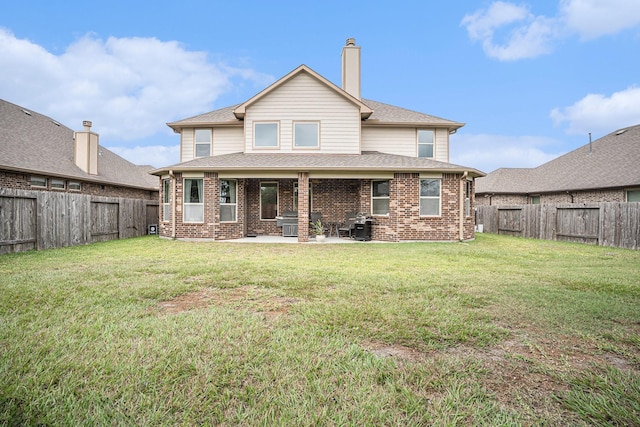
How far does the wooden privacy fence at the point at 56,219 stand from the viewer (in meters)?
8.87

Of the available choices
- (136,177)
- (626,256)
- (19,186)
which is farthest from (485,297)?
(136,177)

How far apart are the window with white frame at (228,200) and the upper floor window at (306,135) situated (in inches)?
136

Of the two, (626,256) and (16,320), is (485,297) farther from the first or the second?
(626,256)

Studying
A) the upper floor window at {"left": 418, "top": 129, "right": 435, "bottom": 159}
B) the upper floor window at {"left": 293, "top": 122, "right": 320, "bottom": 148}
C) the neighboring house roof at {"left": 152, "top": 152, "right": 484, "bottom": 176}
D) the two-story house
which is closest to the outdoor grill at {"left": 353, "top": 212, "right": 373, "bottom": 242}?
the two-story house

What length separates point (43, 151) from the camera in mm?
15484

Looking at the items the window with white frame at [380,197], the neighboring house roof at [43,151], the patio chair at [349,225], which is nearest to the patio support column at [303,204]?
the patio chair at [349,225]

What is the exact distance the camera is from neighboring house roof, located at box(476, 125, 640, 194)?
1605cm

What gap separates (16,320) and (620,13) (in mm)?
24200

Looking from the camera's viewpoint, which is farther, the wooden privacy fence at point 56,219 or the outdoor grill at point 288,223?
the outdoor grill at point 288,223

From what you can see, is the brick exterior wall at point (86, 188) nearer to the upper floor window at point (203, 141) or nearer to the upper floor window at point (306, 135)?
the upper floor window at point (203, 141)

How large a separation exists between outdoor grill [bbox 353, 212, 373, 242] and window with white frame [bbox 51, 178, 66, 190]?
14.4 m

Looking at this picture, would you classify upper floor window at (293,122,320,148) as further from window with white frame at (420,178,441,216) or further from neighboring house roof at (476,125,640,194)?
neighboring house roof at (476,125,640,194)

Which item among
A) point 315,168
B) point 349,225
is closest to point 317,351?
point 315,168

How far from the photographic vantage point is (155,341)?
2910mm
